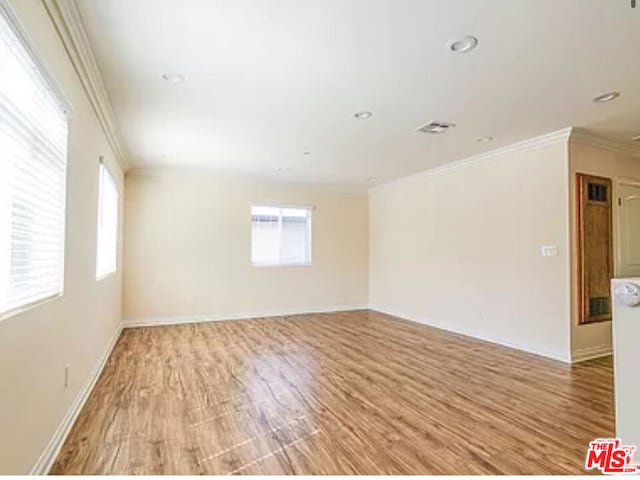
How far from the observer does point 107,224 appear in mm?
4379

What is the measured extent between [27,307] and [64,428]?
3.73 ft

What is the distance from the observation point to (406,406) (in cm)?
281

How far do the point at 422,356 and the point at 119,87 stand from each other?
13.1 feet

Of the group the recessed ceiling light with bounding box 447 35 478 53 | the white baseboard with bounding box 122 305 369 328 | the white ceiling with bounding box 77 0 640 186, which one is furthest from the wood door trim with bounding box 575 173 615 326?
the white baseboard with bounding box 122 305 369 328

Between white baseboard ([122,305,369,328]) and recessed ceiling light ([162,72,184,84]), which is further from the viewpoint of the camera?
white baseboard ([122,305,369,328])

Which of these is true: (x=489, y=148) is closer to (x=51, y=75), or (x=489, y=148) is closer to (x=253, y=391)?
(x=253, y=391)

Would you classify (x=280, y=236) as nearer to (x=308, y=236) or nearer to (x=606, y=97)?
(x=308, y=236)

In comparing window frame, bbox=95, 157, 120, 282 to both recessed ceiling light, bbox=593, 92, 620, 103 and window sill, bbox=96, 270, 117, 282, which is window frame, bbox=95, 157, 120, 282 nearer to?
window sill, bbox=96, 270, 117, 282

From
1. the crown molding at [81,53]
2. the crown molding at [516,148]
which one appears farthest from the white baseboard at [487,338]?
the crown molding at [81,53]

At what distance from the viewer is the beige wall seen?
5.93 m

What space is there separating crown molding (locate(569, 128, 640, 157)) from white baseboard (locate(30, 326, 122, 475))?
5163 mm

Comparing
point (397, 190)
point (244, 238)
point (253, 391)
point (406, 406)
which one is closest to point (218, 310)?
point (244, 238)

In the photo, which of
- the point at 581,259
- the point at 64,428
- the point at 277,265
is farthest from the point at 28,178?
the point at 277,265

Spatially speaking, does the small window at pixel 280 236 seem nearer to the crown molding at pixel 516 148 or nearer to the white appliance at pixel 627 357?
the crown molding at pixel 516 148
